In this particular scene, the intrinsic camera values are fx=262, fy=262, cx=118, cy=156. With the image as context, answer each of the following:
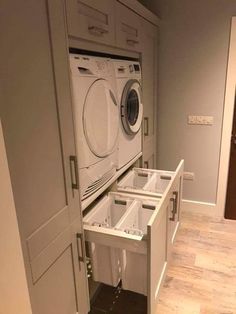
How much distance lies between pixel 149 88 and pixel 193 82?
0.48 metres

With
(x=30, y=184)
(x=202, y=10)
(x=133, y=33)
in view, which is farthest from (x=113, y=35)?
(x=202, y=10)

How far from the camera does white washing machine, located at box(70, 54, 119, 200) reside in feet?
4.31

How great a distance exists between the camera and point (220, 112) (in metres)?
2.57

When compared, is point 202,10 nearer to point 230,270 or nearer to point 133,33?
point 133,33

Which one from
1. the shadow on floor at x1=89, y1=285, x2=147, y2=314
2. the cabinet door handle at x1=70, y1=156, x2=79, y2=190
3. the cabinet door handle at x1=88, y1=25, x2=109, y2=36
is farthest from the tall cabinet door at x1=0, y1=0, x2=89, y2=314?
the shadow on floor at x1=89, y1=285, x2=147, y2=314

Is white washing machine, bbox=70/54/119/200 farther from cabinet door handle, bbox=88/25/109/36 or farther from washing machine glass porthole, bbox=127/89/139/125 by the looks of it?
washing machine glass porthole, bbox=127/89/139/125

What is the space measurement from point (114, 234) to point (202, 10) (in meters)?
2.16

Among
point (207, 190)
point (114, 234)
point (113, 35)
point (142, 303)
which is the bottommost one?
point (142, 303)

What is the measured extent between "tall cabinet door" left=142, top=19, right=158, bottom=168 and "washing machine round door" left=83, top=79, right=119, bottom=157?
0.73 metres

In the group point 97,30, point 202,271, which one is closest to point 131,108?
point 97,30

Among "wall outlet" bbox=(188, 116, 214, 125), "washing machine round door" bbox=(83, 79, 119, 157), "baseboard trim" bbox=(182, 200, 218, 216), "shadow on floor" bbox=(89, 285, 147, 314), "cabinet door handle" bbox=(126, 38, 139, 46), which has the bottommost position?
"shadow on floor" bbox=(89, 285, 147, 314)

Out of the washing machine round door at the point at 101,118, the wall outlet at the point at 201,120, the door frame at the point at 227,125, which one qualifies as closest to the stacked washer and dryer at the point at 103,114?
the washing machine round door at the point at 101,118

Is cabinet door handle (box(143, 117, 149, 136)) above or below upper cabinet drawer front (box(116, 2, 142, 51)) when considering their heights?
below

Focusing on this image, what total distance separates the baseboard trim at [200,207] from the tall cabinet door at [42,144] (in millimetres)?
1908
